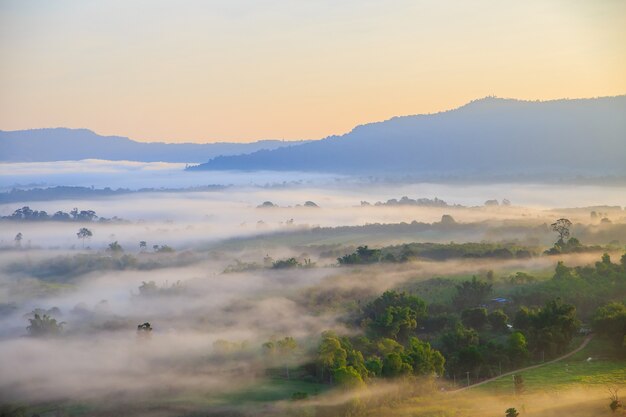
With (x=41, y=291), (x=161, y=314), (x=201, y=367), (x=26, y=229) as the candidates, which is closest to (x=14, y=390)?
(x=201, y=367)

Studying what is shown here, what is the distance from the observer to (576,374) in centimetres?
4747

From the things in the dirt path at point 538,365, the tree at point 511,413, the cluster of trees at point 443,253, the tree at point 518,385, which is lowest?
the dirt path at point 538,365

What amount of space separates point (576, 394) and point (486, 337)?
15.3 m

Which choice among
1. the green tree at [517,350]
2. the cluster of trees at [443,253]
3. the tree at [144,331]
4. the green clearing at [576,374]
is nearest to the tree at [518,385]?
the green clearing at [576,374]

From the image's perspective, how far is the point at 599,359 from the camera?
2007 inches

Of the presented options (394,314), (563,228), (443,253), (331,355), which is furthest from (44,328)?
(563,228)

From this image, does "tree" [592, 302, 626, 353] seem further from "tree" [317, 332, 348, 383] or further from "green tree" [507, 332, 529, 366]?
"tree" [317, 332, 348, 383]

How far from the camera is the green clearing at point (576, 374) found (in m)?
45.2

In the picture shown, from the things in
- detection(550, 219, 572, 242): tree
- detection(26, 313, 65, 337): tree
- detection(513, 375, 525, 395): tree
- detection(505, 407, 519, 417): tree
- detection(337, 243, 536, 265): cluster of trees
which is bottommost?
detection(513, 375, 525, 395): tree

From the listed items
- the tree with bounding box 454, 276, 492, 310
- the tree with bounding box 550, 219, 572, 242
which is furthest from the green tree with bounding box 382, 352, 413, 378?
the tree with bounding box 550, 219, 572, 242

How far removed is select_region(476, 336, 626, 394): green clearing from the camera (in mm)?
45156

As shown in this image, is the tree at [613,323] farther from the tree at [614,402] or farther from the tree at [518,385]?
the tree at [614,402]

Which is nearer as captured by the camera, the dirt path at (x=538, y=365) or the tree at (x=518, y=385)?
the tree at (x=518, y=385)

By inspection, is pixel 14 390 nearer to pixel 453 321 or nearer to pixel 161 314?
pixel 161 314
